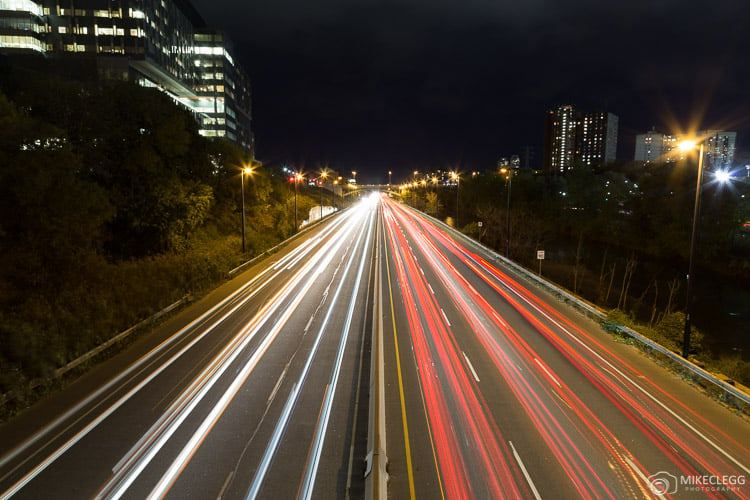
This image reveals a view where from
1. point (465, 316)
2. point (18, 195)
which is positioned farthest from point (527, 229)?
point (18, 195)

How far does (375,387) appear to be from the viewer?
459 inches

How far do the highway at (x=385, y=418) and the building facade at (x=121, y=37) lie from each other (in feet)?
174

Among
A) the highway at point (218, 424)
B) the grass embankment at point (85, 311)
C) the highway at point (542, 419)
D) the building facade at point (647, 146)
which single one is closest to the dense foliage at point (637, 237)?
the highway at point (542, 419)

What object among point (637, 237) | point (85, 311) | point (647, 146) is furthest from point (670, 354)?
point (647, 146)

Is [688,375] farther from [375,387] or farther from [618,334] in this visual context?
[375,387]

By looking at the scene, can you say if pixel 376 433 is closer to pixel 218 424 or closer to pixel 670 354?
pixel 218 424

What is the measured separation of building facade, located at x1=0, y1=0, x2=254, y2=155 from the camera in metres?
74.3

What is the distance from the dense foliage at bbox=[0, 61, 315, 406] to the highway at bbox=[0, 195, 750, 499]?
91.2 inches

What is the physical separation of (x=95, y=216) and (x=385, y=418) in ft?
54.9

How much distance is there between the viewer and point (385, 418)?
10.2 meters

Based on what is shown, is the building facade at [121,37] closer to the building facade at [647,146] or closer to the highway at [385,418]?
Result: the highway at [385,418]

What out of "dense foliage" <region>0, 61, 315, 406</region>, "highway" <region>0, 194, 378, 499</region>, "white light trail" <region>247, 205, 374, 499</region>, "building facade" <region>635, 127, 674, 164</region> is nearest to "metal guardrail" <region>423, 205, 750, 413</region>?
"highway" <region>0, 194, 378, 499</region>

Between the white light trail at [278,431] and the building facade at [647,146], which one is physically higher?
the building facade at [647,146]

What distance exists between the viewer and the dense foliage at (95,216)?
14.9 m
